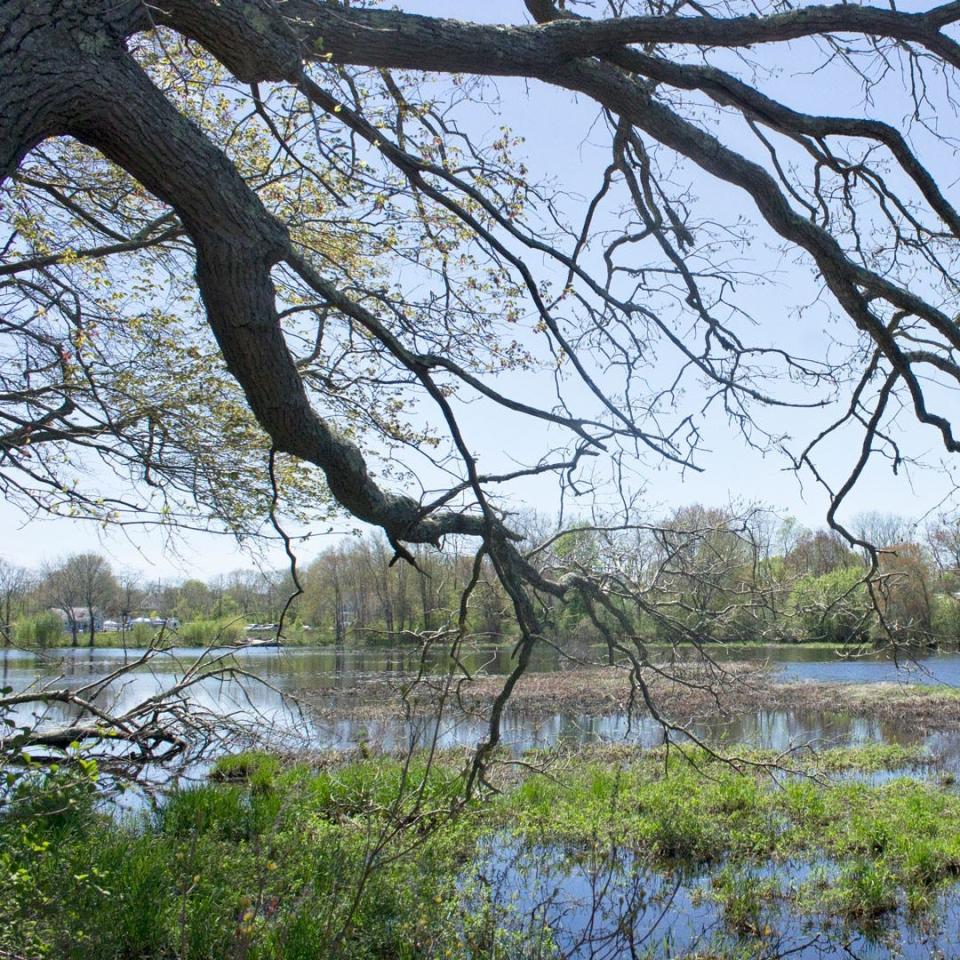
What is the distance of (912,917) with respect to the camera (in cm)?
621

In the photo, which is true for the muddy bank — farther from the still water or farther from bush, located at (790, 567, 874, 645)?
bush, located at (790, 567, 874, 645)

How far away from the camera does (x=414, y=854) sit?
666 centimetres

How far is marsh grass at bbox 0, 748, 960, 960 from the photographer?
4.44m

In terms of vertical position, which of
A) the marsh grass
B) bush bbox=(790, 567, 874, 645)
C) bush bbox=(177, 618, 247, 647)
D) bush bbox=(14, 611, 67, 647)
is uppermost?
bush bbox=(790, 567, 874, 645)

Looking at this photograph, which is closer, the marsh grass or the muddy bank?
the marsh grass

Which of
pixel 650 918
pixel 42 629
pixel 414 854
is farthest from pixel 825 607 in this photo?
pixel 42 629

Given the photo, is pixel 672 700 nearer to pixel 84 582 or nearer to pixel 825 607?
pixel 825 607

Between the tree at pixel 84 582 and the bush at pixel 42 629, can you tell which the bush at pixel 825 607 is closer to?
the tree at pixel 84 582

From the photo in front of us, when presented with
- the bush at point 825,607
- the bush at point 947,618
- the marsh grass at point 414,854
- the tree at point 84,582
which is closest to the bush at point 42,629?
the tree at point 84,582

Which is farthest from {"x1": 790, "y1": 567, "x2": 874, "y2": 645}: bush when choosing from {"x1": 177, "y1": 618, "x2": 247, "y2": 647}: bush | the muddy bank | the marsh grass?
the muddy bank

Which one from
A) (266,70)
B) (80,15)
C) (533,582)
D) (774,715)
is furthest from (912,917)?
(774,715)

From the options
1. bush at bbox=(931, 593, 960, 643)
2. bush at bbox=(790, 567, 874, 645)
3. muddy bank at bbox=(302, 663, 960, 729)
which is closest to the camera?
bush at bbox=(790, 567, 874, 645)

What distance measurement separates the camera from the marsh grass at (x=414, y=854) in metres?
4.44

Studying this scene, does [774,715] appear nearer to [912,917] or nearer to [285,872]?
[912,917]
